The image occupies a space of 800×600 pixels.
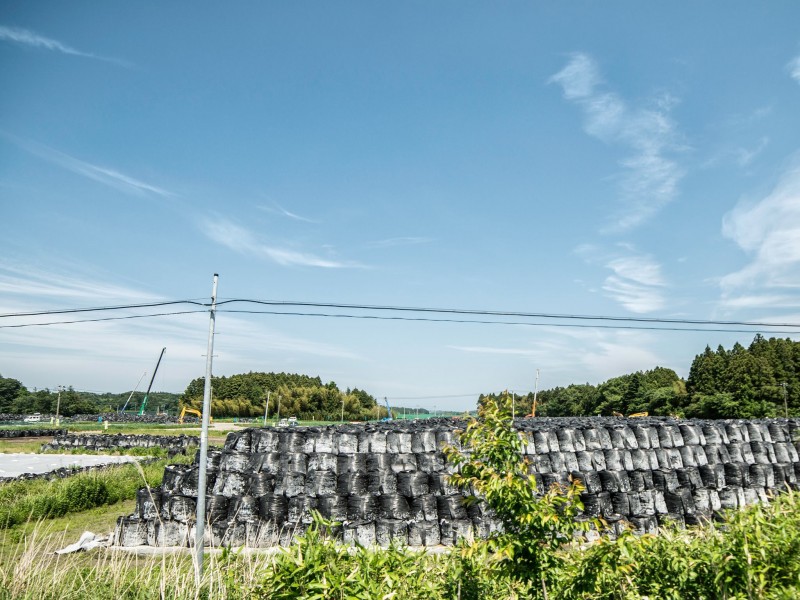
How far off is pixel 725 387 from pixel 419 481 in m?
65.2

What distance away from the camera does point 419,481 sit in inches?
645

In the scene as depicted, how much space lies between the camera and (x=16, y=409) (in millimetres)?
127438

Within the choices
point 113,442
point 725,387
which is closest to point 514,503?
point 113,442

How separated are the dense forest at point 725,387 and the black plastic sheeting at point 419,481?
4790cm

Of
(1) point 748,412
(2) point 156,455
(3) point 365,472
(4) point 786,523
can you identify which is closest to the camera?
(4) point 786,523

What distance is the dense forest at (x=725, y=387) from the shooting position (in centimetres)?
6334

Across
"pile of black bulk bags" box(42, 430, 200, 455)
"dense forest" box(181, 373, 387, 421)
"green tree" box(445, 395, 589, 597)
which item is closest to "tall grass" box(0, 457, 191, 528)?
"green tree" box(445, 395, 589, 597)

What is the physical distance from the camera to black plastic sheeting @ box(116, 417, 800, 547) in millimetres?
14852

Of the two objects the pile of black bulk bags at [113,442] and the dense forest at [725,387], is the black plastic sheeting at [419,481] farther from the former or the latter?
the dense forest at [725,387]

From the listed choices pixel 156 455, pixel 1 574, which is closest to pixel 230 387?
pixel 156 455

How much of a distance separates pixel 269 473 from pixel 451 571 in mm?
11350

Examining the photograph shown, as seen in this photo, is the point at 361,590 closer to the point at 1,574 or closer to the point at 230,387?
the point at 1,574

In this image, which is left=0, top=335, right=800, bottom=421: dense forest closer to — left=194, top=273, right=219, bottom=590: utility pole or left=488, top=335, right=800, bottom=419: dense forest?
left=488, top=335, right=800, bottom=419: dense forest

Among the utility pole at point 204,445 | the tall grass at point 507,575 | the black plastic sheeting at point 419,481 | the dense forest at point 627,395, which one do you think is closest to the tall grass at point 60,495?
the black plastic sheeting at point 419,481
